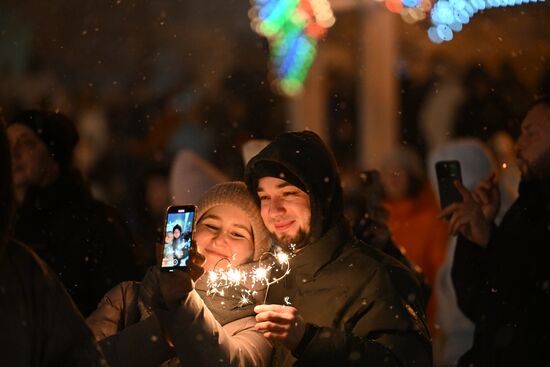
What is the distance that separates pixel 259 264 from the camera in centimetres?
524

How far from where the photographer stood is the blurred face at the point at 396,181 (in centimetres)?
991

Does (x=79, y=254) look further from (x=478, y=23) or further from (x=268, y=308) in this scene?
(x=478, y=23)

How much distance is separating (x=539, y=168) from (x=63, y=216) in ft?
7.78

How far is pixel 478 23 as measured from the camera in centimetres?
1650

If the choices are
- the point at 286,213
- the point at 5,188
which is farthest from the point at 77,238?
the point at 5,188

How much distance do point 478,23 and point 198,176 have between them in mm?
9526

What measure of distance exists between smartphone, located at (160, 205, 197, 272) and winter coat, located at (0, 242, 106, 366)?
2.81 feet

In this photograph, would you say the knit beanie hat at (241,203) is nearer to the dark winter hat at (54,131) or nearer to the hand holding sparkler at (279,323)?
the hand holding sparkler at (279,323)

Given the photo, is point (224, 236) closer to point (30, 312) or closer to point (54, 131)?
point (30, 312)

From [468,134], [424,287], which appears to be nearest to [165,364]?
[424,287]

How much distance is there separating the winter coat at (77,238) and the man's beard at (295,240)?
4.87ft

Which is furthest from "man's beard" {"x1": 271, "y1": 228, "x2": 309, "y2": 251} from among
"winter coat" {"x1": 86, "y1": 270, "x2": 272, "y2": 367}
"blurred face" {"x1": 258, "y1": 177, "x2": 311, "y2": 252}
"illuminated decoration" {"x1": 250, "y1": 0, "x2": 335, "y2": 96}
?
"illuminated decoration" {"x1": 250, "y1": 0, "x2": 335, "y2": 96}

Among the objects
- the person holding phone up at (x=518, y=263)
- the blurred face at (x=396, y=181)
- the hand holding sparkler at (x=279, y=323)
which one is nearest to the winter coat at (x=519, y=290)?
the person holding phone up at (x=518, y=263)

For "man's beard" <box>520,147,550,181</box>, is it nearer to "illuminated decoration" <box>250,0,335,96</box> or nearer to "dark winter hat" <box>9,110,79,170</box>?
"dark winter hat" <box>9,110,79,170</box>
